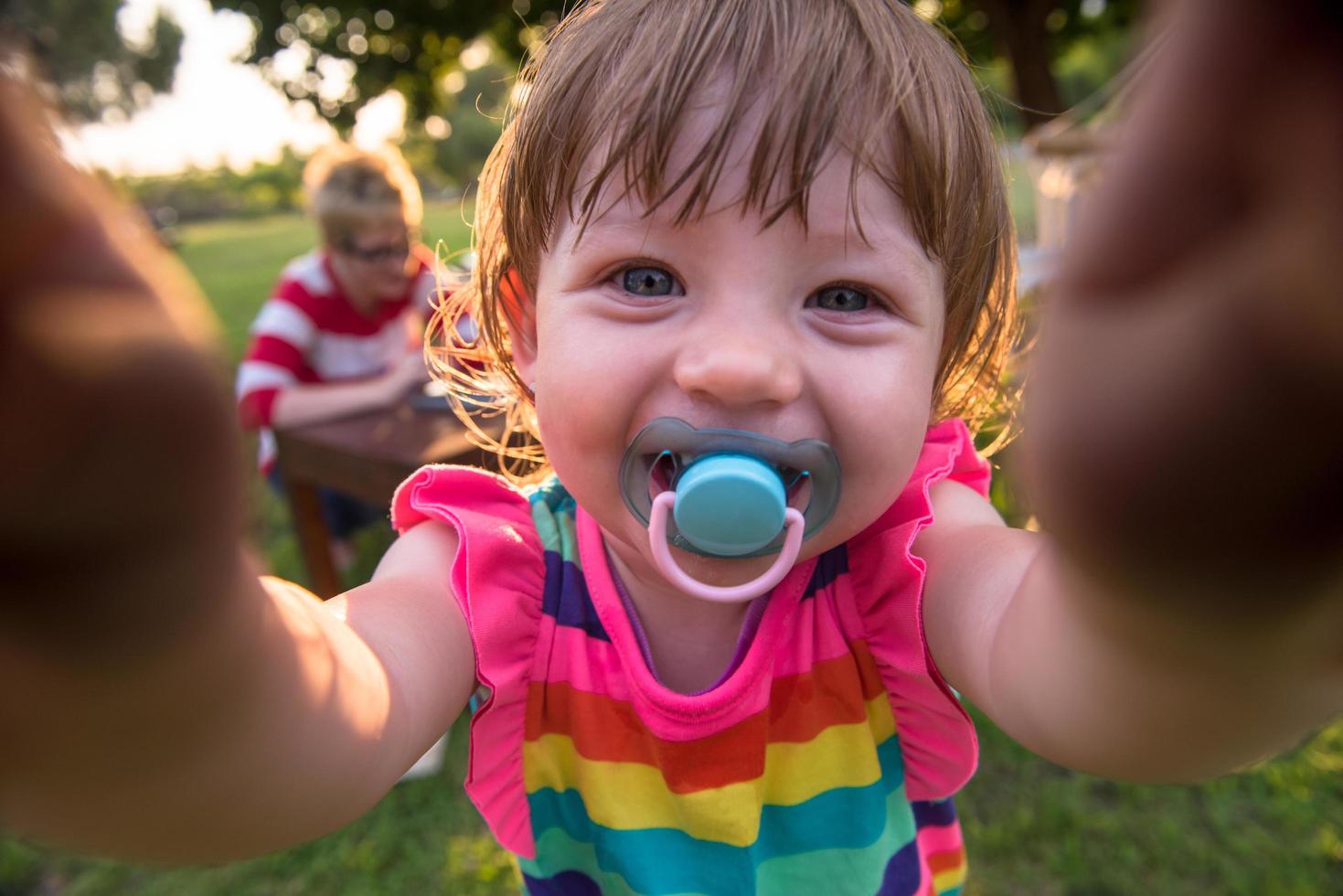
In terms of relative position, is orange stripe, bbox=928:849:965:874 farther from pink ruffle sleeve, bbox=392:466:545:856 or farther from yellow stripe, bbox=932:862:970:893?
pink ruffle sleeve, bbox=392:466:545:856

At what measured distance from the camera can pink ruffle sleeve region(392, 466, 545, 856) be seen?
3.45 ft

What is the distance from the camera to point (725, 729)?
109 centimetres

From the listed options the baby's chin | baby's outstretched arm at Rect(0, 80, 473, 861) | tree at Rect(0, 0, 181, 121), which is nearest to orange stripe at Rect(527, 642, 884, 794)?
the baby's chin

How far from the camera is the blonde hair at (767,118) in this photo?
2.85ft

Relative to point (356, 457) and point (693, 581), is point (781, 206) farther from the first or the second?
point (356, 457)

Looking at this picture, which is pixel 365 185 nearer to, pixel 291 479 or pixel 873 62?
pixel 291 479

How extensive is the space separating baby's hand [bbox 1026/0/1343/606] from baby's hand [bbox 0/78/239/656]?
43 cm

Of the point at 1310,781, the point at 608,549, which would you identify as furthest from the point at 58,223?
the point at 1310,781

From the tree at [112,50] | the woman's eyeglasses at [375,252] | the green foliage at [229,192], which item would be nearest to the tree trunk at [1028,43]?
the woman's eyeglasses at [375,252]

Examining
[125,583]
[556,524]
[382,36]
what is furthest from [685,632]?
[382,36]

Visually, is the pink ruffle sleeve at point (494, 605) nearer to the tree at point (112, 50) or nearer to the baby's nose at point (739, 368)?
the baby's nose at point (739, 368)

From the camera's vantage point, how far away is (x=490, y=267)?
1.31m

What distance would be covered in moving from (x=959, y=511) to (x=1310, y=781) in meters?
1.95

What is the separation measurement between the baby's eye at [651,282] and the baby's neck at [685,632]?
1.29 ft
